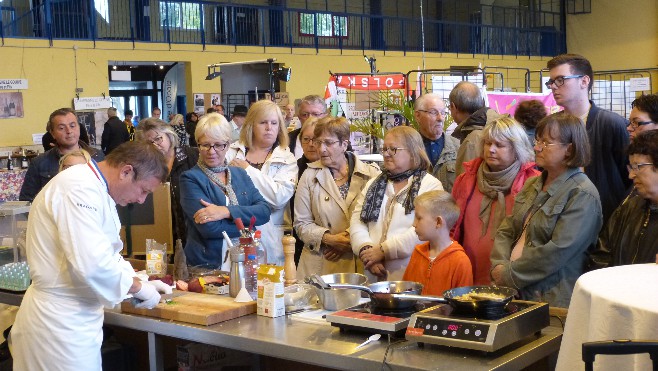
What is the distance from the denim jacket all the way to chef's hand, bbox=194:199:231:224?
4.39 feet

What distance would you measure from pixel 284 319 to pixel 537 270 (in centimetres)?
100

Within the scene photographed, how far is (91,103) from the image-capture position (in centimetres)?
1473

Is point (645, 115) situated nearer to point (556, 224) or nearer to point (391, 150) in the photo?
point (556, 224)

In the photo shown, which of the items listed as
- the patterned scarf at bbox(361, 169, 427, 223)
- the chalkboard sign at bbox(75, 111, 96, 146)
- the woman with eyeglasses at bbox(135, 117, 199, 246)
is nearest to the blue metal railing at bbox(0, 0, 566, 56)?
the chalkboard sign at bbox(75, 111, 96, 146)

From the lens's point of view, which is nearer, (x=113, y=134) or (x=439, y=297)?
(x=439, y=297)

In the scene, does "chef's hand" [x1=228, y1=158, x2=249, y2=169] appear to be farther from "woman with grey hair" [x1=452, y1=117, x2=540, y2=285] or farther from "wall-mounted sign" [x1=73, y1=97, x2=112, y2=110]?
"wall-mounted sign" [x1=73, y1=97, x2=112, y2=110]

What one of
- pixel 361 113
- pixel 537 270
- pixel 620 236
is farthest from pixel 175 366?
pixel 361 113

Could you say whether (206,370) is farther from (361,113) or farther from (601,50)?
(601,50)

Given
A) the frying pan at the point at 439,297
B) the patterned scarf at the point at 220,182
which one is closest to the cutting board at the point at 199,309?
the frying pan at the point at 439,297

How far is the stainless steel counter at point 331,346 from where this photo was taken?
252cm

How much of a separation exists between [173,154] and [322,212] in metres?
1.29

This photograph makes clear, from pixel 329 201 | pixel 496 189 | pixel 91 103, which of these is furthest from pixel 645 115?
pixel 91 103

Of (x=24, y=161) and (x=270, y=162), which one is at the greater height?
(x=270, y=162)

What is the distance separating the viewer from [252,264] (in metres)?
3.45
